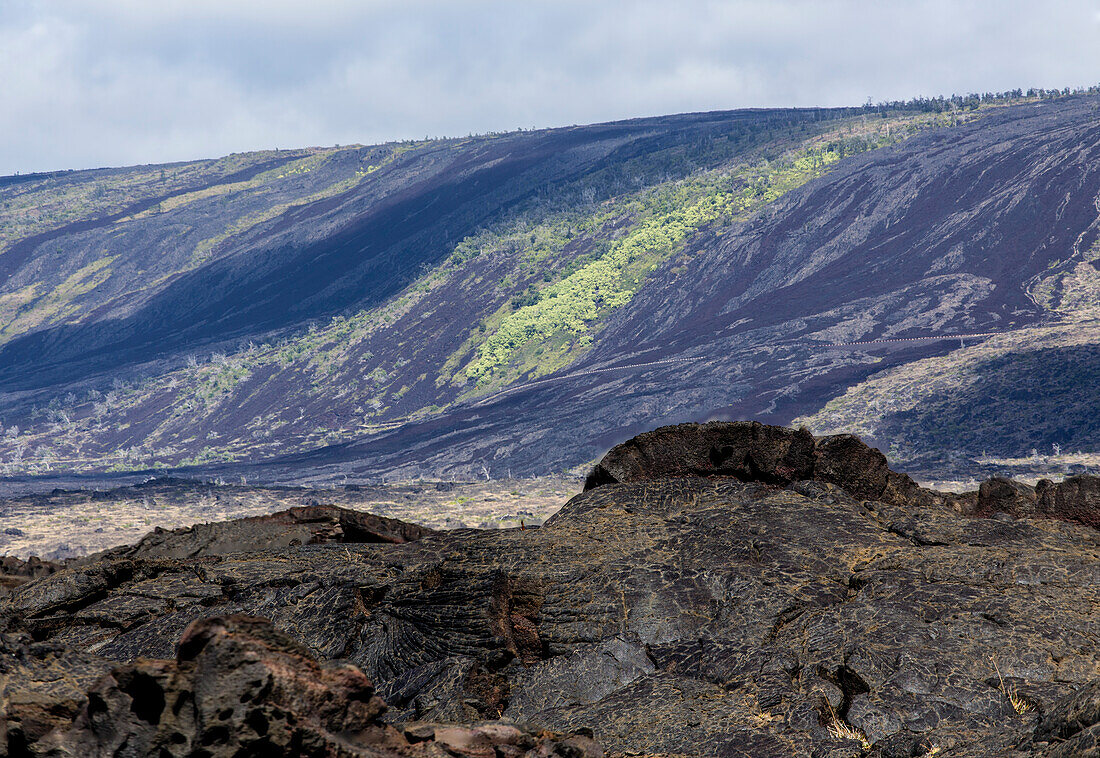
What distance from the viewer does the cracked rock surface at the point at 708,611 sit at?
879cm

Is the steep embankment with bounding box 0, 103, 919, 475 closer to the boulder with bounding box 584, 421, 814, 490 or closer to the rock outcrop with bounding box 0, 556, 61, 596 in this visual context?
the rock outcrop with bounding box 0, 556, 61, 596

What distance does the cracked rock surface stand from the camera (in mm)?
8789

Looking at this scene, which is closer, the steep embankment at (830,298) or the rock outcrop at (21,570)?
the rock outcrop at (21,570)

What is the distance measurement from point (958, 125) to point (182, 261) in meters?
139

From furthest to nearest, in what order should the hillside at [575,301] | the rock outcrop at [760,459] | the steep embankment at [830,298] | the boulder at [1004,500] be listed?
the hillside at [575,301] → the steep embankment at [830,298] → the boulder at [1004,500] → the rock outcrop at [760,459]

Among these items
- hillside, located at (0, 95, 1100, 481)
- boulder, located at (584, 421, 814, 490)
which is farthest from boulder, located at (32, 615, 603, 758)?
hillside, located at (0, 95, 1100, 481)

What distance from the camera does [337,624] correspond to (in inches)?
476

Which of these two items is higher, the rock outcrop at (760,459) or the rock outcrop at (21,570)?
the rock outcrop at (760,459)

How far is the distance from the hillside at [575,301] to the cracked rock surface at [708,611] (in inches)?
2633

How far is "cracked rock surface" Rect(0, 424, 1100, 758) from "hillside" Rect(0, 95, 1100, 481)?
2633 inches

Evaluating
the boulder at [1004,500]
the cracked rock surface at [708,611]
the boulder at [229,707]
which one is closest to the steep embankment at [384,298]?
the boulder at [1004,500]

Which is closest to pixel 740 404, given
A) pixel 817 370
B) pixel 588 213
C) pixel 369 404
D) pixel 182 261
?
pixel 817 370

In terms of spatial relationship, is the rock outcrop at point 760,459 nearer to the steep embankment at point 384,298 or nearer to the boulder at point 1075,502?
the boulder at point 1075,502

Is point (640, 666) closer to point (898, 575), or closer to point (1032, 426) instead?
point (898, 575)
